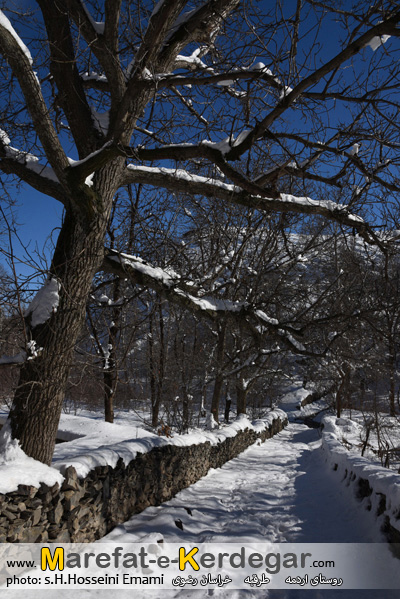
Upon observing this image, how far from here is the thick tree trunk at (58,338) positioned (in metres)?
3.63

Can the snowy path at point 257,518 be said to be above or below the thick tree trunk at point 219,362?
below

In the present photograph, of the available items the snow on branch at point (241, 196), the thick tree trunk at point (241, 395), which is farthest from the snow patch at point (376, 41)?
the thick tree trunk at point (241, 395)

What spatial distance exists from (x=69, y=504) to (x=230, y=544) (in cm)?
187

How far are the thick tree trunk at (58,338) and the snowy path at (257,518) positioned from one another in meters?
1.23

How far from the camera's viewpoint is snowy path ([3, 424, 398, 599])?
3490 mm

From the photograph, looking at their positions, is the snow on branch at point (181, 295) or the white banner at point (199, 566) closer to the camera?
the white banner at point (199, 566)

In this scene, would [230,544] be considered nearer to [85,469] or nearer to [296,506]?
[85,469]

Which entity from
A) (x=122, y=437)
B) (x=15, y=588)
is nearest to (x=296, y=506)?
(x=122, y=437)

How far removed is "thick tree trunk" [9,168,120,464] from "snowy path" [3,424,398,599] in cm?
123

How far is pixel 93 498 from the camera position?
414 centimetres

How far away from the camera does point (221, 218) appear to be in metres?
9.10

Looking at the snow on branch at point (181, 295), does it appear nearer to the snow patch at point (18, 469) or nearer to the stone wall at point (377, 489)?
the stone wall at point (377, 489)

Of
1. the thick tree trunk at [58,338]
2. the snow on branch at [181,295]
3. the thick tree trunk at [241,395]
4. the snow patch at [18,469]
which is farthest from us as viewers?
the thick tree trunk at [241,395]

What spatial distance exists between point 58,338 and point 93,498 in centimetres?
174
